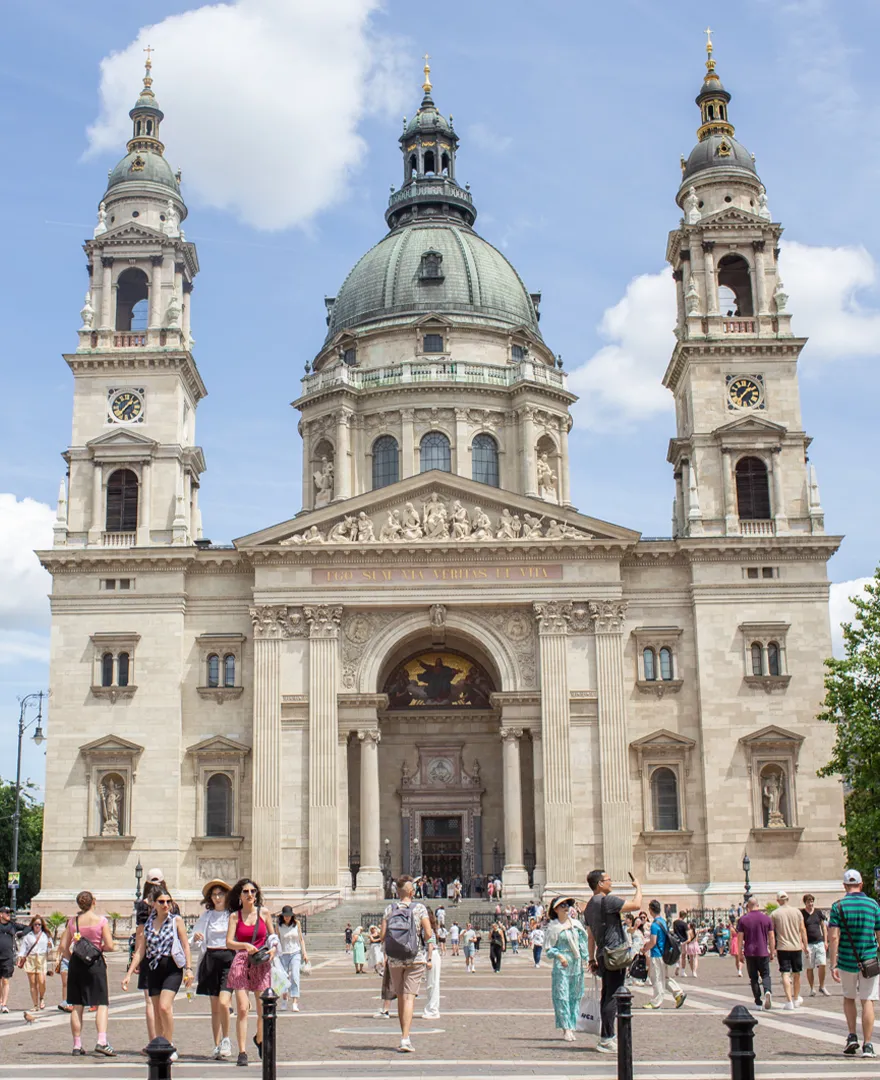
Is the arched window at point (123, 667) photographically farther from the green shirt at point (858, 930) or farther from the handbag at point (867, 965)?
the handbag at point (867, 965)

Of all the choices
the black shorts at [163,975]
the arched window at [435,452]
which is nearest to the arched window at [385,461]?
the arched window at [435,452]

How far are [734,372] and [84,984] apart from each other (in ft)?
158

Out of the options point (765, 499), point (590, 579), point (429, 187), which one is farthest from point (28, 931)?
point (429, 187)

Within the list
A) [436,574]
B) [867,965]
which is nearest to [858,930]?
[867,965]

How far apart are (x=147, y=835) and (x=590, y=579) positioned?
20297 mm

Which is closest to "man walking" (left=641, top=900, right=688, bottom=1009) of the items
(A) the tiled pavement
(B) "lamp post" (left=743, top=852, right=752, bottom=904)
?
(A) the tiled pavement

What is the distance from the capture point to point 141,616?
57.5 meters

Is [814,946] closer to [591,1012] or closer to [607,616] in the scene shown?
[591,1012]

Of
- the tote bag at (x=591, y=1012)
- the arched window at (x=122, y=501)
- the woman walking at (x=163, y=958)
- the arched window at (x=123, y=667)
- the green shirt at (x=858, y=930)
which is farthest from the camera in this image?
the arched window at (x=122, y=501)

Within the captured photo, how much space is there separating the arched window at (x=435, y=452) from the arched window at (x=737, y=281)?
15097mm

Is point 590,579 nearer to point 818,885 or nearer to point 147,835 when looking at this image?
point 818,885

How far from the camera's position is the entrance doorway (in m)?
60.8

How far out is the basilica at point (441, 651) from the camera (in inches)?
2170

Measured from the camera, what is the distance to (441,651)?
204 ft
